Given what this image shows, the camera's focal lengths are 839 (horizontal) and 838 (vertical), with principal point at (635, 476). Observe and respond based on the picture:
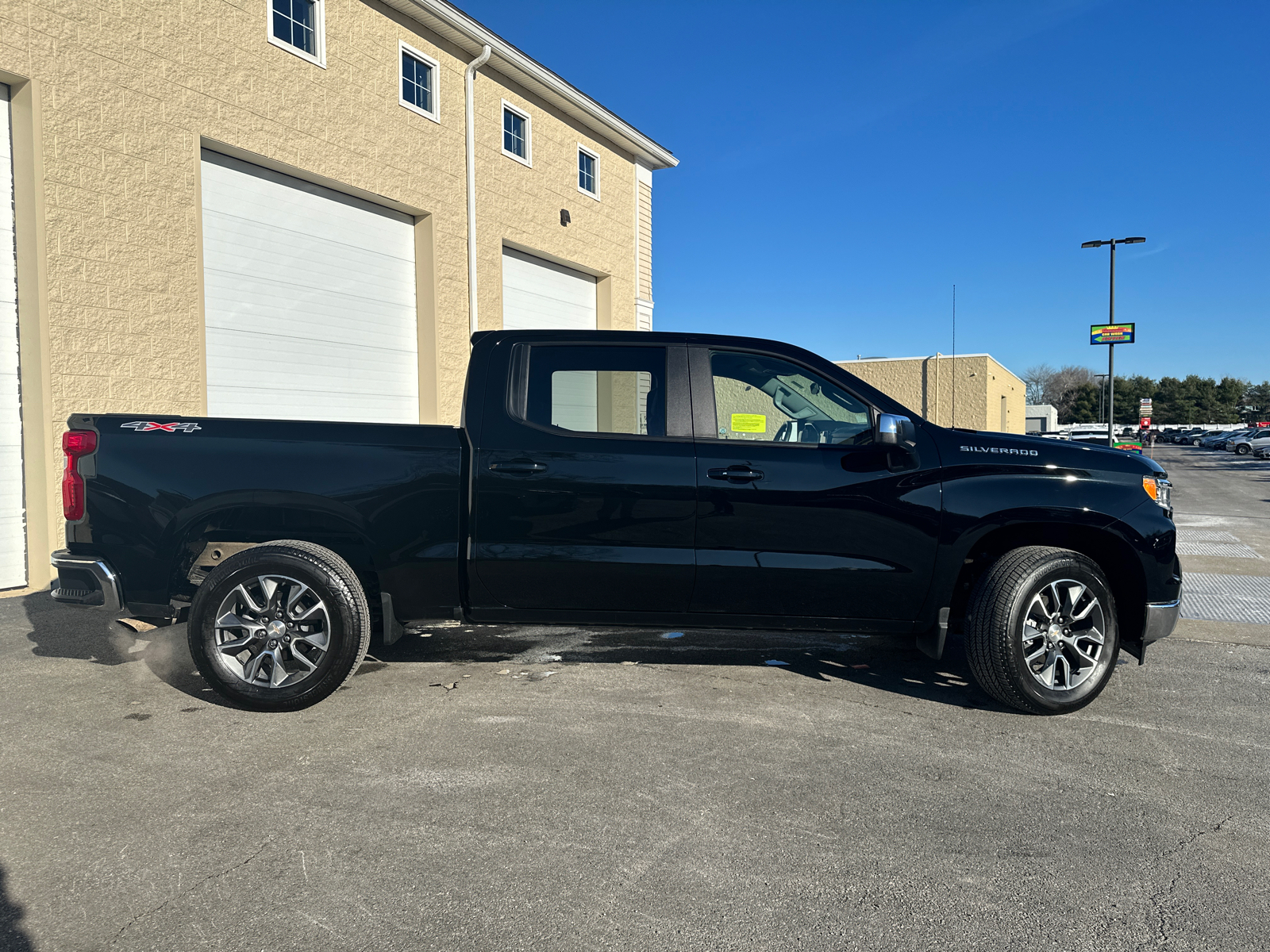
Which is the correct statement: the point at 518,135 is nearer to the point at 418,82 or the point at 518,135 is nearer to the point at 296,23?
the point at 418,82

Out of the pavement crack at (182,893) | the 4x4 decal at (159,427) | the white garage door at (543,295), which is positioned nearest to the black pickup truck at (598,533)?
the 4x4 decal at (159,427)

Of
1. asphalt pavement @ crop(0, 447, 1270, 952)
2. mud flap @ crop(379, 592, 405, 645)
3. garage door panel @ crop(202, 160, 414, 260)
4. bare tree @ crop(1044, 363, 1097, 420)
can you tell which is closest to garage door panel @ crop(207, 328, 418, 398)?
garage door panel @ crop(202, 160, 414, 260)

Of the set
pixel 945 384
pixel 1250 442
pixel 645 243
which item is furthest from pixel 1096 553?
pixel 1250 442

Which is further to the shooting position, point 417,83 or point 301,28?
point 417,83

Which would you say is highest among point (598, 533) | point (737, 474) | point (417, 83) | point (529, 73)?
point (529, 73)

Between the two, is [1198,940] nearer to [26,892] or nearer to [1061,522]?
[1061,522]

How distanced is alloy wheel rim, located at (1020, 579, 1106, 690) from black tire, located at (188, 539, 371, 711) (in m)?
3.43

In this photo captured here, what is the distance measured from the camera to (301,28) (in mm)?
10562

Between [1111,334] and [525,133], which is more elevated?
[525,133]

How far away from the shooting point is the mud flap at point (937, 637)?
441 centimetres

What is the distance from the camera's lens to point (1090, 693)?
4309 millimetres

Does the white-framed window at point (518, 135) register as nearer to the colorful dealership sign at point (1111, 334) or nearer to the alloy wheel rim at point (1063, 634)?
the alloy wheel rim at point (1063, 634)

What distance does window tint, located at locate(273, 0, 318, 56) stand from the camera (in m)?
10.2

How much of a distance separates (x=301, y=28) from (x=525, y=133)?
14.9ft
